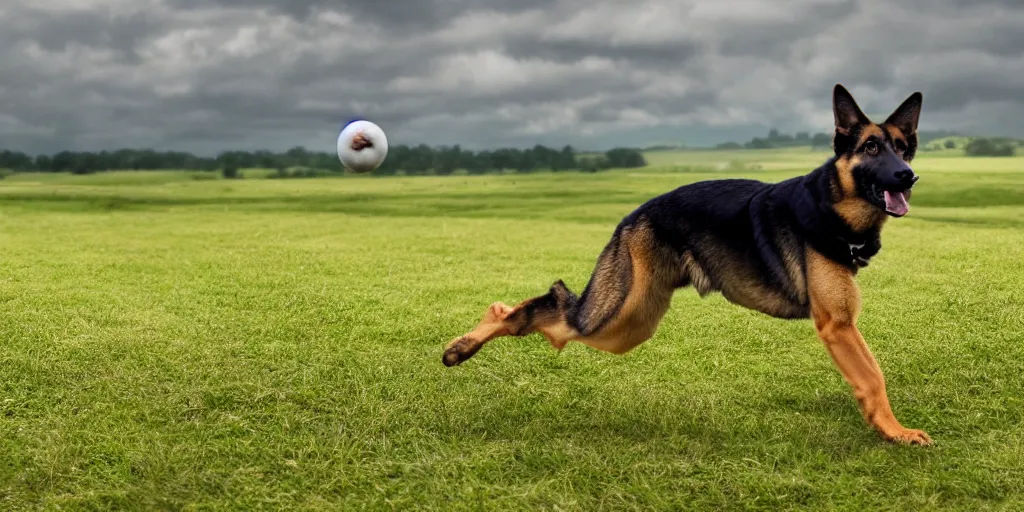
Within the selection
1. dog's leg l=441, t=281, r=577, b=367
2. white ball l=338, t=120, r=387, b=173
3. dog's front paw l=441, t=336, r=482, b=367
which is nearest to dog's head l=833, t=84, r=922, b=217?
dog's leg l=441, t=281, r=577, b=367

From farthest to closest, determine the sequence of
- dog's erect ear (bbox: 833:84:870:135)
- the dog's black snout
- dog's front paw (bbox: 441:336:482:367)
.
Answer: dog's front paw (bbox: 441:336:482:367)
dog's erect ear (bbox: 833:84:870:135)
the dog's black snout

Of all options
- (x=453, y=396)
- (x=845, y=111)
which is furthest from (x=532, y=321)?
(x=845, y=111)

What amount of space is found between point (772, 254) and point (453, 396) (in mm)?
2880

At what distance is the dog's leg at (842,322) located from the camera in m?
5.29

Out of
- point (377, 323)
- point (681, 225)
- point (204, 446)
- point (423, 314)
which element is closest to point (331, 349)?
point (377, 323)

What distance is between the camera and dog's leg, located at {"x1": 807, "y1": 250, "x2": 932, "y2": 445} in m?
5.29

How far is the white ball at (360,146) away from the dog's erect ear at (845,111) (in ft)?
16.8

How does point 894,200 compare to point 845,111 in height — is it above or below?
below

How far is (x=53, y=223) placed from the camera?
22.8 metres

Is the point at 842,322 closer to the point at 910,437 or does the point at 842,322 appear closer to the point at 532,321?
the point at 910,437

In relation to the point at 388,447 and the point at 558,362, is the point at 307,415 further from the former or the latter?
the point at 558,362

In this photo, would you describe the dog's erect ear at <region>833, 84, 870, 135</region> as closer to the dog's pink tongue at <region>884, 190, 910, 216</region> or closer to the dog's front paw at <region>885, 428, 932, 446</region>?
the dog's pink tongue at <region>884, 190, 910, 216</region>

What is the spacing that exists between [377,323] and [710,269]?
481 cm

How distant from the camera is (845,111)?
5.16 m
